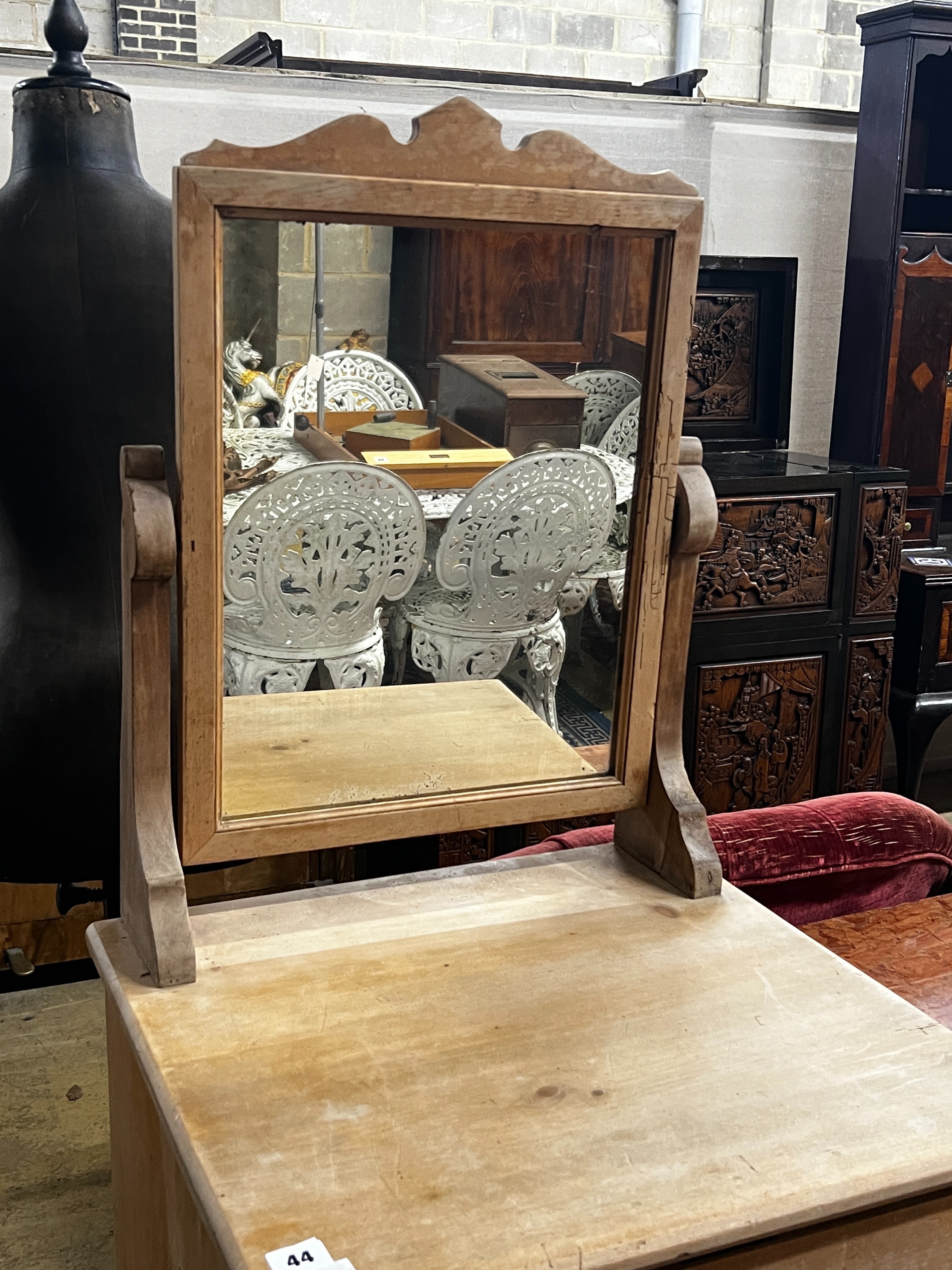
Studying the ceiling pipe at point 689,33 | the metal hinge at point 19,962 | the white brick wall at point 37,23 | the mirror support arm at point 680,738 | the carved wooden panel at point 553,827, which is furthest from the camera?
the ceiling pipe at point 689,33

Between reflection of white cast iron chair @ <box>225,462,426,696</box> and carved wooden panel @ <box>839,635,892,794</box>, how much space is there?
2049 mm

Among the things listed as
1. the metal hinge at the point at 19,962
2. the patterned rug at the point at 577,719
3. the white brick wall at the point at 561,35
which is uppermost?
the white brick wall at the point at 561,35

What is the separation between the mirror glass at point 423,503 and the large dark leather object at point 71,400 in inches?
13.7

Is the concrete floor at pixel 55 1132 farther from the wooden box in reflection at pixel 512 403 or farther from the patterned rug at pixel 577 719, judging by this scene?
the wooden box in reflection at pixel 512 403

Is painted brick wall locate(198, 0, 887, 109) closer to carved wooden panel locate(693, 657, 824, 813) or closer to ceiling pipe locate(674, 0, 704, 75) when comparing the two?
ceiling pipe locate(674, 0, 704, 75)

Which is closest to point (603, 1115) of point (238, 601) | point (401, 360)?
point (238, 601)

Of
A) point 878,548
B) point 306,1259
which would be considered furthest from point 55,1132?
point 878,548

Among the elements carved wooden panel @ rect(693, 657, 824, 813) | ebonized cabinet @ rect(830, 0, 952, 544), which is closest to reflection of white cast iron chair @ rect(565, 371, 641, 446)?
carved wooden panel @ rect(693, 657, 824, 813)

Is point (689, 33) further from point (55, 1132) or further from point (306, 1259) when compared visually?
point (306, 1259)

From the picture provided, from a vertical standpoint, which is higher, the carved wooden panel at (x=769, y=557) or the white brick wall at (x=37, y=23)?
the white brick wall at (x=37, y=23)

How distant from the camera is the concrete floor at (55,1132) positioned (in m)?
1.72

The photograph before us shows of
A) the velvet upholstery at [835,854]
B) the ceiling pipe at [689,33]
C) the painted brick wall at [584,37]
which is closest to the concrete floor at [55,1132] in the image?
the velvet upholstery at [835,854]

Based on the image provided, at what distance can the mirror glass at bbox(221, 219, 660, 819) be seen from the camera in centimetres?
99

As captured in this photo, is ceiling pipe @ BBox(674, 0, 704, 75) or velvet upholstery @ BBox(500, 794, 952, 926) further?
ceiling pipe @ BBox(674, 0, 704, 75)
